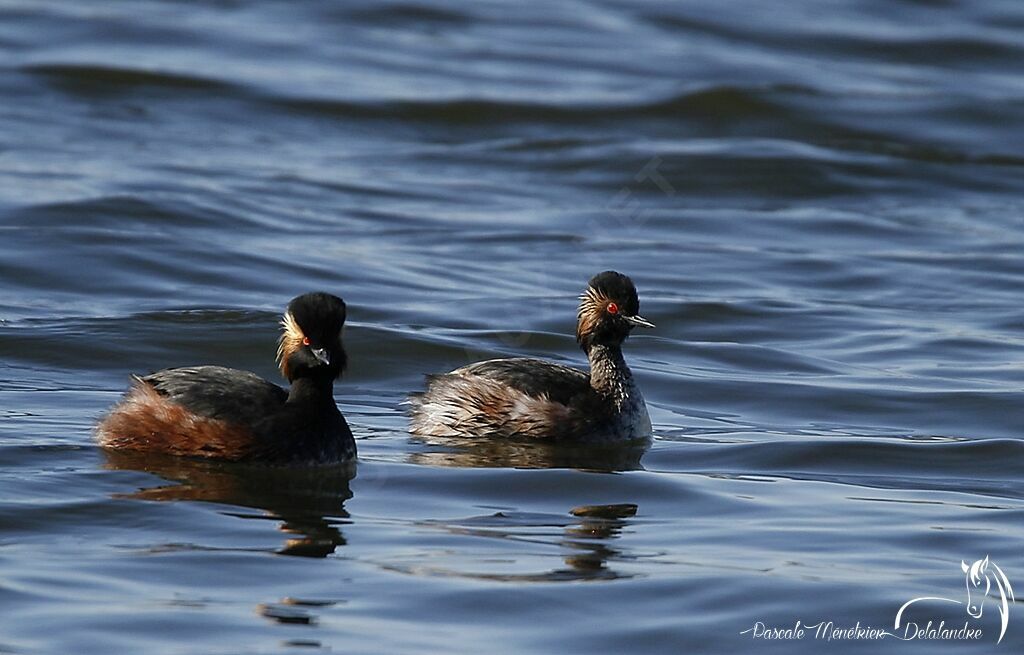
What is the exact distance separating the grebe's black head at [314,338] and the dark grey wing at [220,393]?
21 centimetres

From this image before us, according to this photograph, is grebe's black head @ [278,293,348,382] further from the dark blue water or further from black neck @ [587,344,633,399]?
black neck @ [587,344,633,399]

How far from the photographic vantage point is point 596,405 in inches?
445

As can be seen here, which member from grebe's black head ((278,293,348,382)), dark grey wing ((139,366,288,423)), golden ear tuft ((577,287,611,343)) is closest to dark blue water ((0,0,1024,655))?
dark grey wing ((139,366,288,423))

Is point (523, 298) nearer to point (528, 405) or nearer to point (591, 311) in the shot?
point (591, 311)

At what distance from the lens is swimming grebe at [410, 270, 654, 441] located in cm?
1119

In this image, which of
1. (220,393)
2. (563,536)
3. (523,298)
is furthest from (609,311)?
(523,298)

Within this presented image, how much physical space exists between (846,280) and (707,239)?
86.3 inches

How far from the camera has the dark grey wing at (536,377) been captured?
11.3m

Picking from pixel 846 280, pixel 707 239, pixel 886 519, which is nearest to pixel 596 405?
pixel 886 519

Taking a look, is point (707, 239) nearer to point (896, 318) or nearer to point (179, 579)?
point (896, 318)

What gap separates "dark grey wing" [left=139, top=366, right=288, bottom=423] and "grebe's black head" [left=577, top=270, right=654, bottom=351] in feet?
A: 7.55

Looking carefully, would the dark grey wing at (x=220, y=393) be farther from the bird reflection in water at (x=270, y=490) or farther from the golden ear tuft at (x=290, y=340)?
the bird reflection in water at (x=270, y=490)

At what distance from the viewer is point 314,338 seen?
10039 millimetres

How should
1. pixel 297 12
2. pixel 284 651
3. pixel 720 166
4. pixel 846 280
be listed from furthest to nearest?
pixel 297 12 < pixel 720 166 < pixel 846 280 < pixel 284 651
